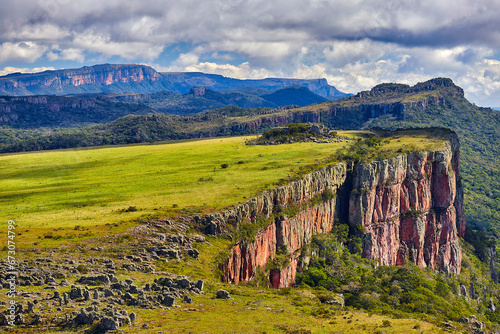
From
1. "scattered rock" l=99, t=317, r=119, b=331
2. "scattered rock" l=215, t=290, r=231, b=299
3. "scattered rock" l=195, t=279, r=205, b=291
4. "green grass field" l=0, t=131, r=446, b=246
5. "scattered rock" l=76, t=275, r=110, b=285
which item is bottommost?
"scattered rock" l=215, t=290, r=231, b=299

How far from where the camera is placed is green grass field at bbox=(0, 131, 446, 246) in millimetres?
81188

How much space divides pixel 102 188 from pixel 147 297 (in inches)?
2670

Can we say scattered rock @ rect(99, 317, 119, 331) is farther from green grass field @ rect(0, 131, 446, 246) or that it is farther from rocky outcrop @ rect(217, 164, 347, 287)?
rocky outcrop @ rect(217, 164, 347, 287)

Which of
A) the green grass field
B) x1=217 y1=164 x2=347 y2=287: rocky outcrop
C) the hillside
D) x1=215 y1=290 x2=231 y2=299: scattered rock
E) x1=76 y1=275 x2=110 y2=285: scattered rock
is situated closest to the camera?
the hillside

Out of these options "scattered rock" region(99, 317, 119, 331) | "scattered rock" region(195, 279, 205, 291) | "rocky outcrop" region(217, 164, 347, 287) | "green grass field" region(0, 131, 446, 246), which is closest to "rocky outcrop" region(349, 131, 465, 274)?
"rocky outcrop" region(217, 164, 347, 287)

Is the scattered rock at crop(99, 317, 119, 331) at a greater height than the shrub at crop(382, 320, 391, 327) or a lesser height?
greater

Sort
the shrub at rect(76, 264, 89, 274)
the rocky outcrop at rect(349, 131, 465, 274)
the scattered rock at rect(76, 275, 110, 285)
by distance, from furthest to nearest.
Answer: the rocky outcrop at rect(349, 131, 465, 274) → the shrub at rect(76, 264, 89, 274) → the scattered rock at rect(76, 275, 110, 285)

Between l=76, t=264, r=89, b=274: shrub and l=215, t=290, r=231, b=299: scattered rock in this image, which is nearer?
l=76, t=264, r=89, b=274: shrub

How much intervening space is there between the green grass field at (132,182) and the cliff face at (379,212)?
7.31 meters

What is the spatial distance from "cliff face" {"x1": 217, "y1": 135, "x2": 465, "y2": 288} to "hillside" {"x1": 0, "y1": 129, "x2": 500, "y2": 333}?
0.71 m

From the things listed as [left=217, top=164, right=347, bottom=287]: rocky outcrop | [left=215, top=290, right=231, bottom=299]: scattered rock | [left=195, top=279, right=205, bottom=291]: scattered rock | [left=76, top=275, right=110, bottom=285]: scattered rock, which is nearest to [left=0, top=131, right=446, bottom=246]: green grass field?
[left=217, top=164, right=347, bottom=287]: rocky outcrop

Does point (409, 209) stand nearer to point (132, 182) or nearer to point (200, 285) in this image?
point (132, 182)

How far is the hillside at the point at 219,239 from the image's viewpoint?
4947 centimetres

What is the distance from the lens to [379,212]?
151 metres
